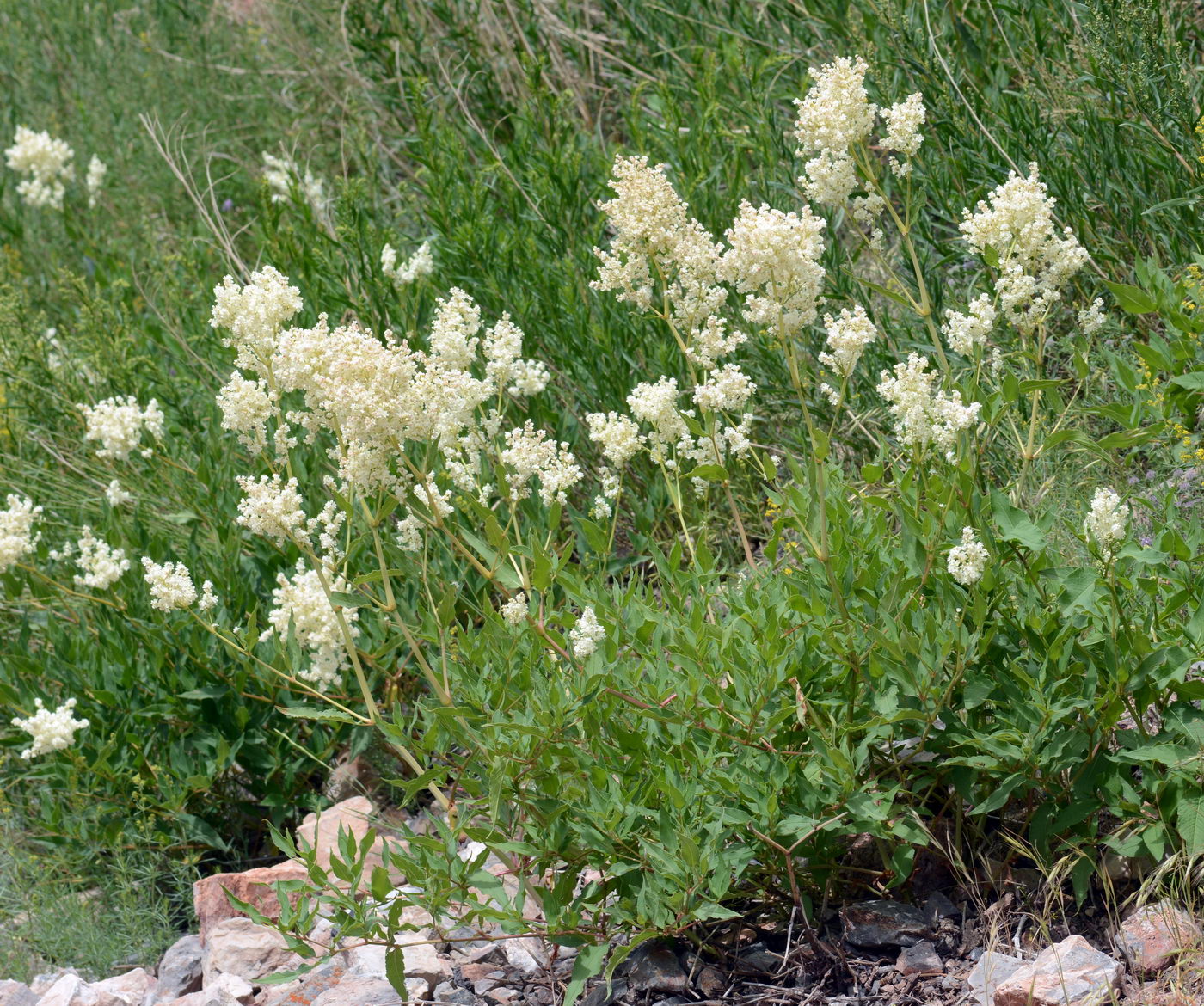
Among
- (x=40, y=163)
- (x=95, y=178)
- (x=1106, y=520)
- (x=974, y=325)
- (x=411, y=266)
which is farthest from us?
(x=40, y=163)

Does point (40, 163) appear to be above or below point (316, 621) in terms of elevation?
above

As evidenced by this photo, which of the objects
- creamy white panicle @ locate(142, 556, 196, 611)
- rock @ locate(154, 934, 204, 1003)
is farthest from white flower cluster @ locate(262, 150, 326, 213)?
rock @ locate(154, 934, 204, 1003)

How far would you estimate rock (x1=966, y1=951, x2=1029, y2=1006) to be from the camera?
254cm

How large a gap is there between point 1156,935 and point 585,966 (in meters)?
1.20

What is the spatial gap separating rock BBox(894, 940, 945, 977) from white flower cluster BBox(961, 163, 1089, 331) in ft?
4.72

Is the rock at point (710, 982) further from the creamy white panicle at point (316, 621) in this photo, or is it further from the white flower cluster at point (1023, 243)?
the white flower cluster at point (1023, 243)

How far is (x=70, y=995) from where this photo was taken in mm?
3270

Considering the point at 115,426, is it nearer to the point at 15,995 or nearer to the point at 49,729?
the point at 49,729

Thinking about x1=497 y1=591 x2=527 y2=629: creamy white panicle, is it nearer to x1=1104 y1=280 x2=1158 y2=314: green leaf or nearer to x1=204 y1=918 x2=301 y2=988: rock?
x1=204 y1=918 x2=301 y2=988: rock

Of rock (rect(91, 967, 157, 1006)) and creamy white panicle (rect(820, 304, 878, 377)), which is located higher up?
creamy white panicle (rect(820, 304, 878, 377))

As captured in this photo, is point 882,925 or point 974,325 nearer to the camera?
point 974,325

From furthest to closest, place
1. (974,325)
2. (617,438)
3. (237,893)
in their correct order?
1. (237,893)
2. (617,438)
3. (974,325)

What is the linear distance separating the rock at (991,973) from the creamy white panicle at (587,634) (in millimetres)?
1062

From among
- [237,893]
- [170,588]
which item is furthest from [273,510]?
[237,893]
